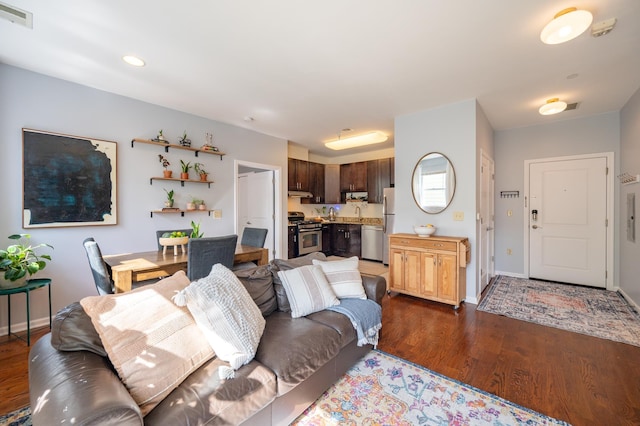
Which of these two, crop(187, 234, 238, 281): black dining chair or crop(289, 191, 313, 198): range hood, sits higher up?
crop(289, 191, 313, 198): range hood

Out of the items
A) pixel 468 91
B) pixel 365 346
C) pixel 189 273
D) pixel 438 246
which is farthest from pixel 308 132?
pixel 365 346

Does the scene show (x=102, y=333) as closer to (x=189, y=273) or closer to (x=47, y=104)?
(x=189, y=273)

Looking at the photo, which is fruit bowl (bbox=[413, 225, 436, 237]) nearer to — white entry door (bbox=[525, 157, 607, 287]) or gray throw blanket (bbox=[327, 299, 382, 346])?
gray throw blanket (bbox=[327, 299, 382, 346])

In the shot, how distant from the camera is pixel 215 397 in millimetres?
1200

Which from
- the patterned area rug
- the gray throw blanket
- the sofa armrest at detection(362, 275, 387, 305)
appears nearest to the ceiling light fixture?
the patterned area rug

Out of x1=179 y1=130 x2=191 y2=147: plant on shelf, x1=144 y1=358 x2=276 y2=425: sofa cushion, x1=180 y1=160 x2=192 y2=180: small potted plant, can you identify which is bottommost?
x1=144 y1=358 x2=276 y2=425: sofa cushion

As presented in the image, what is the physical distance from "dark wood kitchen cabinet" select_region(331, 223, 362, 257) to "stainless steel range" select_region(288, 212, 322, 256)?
1.28ft

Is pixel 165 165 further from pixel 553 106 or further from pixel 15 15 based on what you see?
pixel 553 106

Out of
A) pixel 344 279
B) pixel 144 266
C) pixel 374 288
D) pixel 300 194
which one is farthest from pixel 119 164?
pixel 300 194

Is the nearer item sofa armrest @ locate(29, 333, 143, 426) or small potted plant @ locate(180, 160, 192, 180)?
sofa armrest @ locate(29, 333, 143, 426)

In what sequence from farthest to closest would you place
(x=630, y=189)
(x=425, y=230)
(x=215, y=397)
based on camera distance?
(x=425, y=230)
(x=630, y=189)
(x=215, y=397)

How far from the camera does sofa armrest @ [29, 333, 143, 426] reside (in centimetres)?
89

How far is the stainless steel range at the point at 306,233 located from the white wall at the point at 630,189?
16.1 ft

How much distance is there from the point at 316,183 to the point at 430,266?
145 inches
